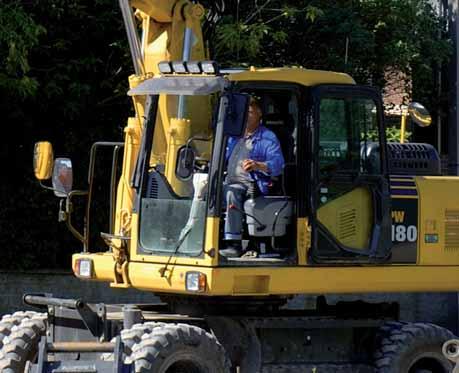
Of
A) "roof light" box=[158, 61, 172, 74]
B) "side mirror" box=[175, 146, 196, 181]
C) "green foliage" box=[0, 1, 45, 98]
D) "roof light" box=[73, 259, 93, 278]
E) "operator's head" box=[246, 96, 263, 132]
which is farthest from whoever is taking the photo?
"green foliage" box=[0, 1, 45, 98]

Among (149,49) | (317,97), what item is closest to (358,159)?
(317,97)

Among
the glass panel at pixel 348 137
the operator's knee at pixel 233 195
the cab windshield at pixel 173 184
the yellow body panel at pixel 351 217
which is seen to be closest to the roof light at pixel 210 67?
the cab windshield at pixel 173 184

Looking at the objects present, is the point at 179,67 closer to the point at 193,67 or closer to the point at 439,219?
the point at 193,67

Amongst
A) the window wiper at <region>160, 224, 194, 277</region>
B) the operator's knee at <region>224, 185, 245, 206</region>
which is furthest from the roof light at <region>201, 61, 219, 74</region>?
the window wiper at <region>160, 224, 194, 277</region>

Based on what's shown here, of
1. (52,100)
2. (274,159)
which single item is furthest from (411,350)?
(52,100)

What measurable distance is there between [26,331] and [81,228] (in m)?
7.28

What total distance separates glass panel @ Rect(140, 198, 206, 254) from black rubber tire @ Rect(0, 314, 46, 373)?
4.28 ft

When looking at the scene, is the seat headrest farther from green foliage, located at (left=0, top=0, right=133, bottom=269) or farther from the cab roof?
green foliage, located at (left=0, top=0, right=133, bottom=269)

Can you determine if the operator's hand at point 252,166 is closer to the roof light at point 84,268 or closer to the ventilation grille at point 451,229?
the roof light at point 84,268

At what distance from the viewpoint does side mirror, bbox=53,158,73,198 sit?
1105cm

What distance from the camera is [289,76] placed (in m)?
10.9

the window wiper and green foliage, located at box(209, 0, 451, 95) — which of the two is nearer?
the window wiper

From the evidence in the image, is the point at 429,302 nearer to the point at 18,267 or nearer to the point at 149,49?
the point at 18,267

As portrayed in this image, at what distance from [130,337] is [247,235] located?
1.33 metres
